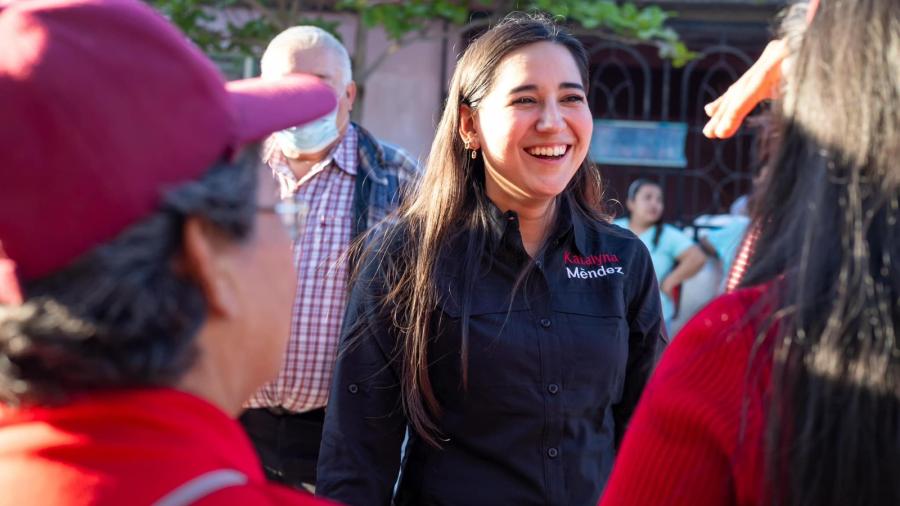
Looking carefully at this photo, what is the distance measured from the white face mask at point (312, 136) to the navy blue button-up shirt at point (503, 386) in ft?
4.11

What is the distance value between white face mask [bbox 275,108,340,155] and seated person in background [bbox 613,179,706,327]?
11.5 feet

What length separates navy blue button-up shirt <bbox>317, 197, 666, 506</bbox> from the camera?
264cm

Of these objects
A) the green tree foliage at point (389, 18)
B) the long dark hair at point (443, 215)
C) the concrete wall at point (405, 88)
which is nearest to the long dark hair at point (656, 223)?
the green tree foliage at point (389, 18)

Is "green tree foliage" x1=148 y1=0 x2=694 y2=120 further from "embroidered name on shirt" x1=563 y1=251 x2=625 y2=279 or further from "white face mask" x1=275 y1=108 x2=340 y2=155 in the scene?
"embroidered name on shirt" x1=563 y1=251 x2=625 y2=279

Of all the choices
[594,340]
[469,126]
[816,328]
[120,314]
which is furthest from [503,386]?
[120,314]

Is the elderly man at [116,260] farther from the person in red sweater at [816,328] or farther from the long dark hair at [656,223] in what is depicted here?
the long dark hair at [656,223]

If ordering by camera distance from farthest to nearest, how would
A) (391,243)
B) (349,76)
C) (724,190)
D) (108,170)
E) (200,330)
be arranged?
(724,190) < (349,76) < (391,243) < (200,330) < (108,170)

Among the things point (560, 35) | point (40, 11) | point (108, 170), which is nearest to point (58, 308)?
point (108, 170)

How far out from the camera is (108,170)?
1196 millimetres

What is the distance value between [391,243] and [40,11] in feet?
5.41

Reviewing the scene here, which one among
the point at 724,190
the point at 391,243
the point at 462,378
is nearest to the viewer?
the point at 462,378

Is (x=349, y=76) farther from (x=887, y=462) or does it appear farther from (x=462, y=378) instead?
(x=887, y=462)

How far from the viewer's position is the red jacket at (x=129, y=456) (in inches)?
47.3

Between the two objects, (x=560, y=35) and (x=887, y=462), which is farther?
(x=560, y=35)
